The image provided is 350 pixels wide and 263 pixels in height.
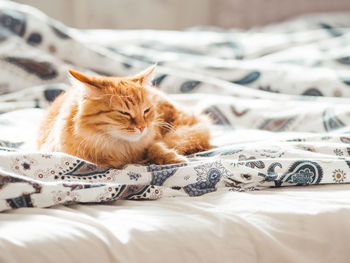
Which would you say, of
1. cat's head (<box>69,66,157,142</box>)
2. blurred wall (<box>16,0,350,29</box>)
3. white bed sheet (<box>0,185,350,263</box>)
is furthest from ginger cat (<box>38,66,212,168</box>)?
blurred wall (<box>16,0,350,29</box>)

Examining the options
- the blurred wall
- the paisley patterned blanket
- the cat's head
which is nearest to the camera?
the paisley patterned blanket

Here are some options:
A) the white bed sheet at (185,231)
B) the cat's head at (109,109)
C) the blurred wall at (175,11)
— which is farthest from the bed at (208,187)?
the blurred wall at (175,11)

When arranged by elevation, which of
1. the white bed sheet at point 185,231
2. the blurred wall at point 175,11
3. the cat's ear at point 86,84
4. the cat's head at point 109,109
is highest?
the blurred wall at point 175,11

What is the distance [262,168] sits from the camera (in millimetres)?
1038

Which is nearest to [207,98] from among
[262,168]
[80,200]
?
[262,168]

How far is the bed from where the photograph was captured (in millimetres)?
767

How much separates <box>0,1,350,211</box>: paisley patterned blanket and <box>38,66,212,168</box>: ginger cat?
71 millimetres

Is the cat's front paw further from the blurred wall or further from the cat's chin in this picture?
the blurred wall

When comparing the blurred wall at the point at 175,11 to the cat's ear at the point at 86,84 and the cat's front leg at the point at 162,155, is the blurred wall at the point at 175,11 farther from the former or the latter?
the cat's ear at the point at 86,84

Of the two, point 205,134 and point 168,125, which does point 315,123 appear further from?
point 168,125

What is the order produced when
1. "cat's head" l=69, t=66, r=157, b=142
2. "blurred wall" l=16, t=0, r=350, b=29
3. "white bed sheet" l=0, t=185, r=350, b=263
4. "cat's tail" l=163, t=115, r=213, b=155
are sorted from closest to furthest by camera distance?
"white bed sheet" l=0, t=185, r=350, b=263 → "cat's head" l=69, t=66, r=157, b=142 → "cat's tail" l=163, t=115, r=213, b=155 → "blurred wall" l=16, t=0, r=350, b=29

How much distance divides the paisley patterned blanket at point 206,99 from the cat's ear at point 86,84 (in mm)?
191

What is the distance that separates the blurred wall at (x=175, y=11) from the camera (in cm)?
317

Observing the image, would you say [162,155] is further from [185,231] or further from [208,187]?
[185,231]
